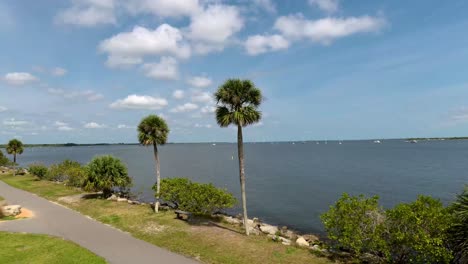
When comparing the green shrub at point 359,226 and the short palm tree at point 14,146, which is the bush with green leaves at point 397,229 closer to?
Result: the green shrub at point 359,226

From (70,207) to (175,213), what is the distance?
10415mm

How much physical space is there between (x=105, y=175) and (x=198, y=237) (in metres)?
17.3

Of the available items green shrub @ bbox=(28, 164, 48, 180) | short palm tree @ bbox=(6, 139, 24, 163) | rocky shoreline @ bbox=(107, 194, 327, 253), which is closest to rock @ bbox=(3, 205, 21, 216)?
rocky shoreline @ bbox=(107, 194, 327, 253)

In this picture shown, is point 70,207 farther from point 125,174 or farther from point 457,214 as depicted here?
point 457,214

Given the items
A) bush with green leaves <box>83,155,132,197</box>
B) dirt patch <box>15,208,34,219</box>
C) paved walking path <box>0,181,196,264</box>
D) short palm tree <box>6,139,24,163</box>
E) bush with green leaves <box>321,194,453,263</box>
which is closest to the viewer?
bush with green leaves <box>321,194,453,263</box>

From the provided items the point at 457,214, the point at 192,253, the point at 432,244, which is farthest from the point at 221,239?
the point at 457,214

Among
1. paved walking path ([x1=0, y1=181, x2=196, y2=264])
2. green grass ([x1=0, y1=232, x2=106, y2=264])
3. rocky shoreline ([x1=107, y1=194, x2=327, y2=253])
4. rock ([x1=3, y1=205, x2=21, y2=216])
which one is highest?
rock ([x1=3, y1=205, x2=21, y2=216])

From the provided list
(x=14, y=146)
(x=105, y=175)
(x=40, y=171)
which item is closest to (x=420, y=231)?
(x=105, y=175)

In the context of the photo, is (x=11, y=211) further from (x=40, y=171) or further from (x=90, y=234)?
(x=40, y=171)

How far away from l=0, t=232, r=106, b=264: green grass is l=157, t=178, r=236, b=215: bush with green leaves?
9.57 m

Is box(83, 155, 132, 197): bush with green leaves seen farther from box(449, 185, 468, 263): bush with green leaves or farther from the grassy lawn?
box(449, 185, 468, 263): bush with green leaves

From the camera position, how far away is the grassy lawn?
14.7 meters

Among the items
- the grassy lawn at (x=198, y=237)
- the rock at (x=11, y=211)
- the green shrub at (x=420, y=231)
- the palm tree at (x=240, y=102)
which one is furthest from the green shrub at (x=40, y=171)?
the green shrub at (x=420, y=231)

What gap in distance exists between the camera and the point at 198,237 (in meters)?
17.8
